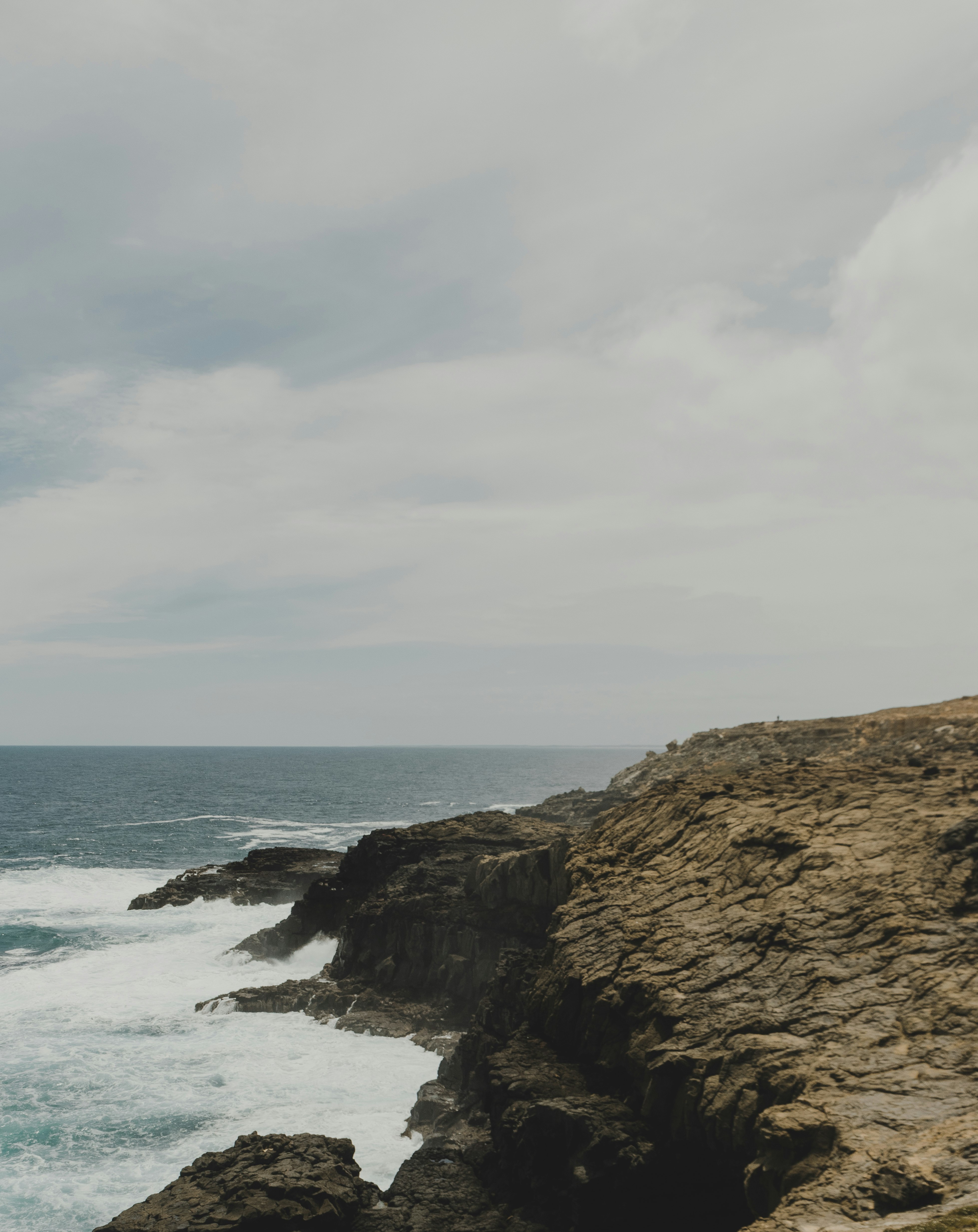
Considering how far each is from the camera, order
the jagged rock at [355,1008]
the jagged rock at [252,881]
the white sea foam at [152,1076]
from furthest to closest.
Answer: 1. the jagged rock at [252,881]
2. the jagged rock at [355,1008]
3. the white sea foam at [152,1076]

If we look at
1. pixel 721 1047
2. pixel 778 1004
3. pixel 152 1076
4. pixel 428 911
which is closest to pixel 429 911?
pixel 428 911

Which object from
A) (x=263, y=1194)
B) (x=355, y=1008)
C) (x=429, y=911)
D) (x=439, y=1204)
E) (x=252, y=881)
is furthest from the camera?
(x=252, y=881)

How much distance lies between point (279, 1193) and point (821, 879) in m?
13.7

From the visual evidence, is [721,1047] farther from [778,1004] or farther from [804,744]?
[804,744]

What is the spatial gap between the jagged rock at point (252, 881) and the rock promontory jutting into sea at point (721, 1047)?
32131 mm

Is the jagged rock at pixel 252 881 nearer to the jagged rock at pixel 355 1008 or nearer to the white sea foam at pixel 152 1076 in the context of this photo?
the white sea foam at pixel 152 1076

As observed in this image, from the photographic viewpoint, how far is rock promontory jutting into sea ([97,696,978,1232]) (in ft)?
38.8

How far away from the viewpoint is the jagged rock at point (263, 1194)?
1521 centimetres

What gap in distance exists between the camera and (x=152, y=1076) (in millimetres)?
27969

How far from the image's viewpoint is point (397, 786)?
531 ft

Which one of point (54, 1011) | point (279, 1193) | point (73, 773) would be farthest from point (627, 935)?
point (73, 773)

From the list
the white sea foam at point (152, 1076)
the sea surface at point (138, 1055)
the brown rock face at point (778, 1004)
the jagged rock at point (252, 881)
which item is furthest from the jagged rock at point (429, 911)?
the brown rock face at point (778, 1004)

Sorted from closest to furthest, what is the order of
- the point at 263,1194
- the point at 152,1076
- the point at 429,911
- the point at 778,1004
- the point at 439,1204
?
the point at 778,1004
the point at 263,1194
the point at 439,1204
the point at 152,1076
the point at 429,911

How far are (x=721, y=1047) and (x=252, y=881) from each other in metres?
48.2
